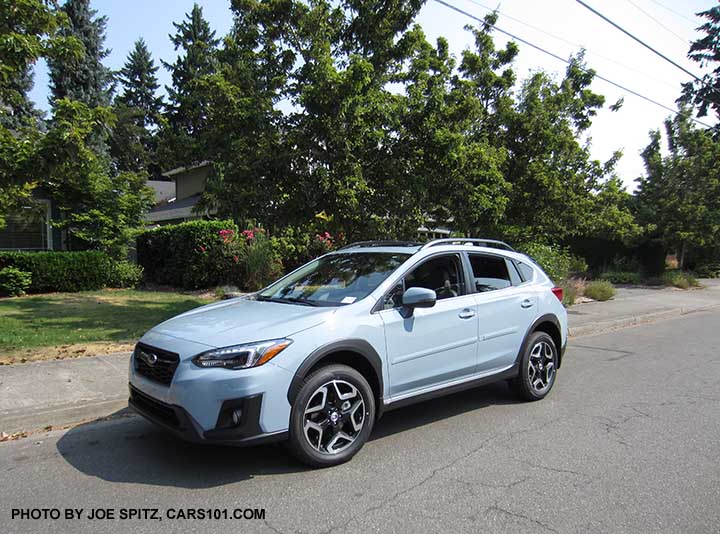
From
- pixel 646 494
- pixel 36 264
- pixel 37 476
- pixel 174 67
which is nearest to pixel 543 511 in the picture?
pixel 646 494

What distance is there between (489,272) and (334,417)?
8.26ft

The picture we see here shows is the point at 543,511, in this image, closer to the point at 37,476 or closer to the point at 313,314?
the point at 313,314

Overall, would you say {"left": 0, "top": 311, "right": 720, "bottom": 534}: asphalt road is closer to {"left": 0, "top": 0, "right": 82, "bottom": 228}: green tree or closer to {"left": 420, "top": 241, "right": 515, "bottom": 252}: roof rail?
{"left": 420, "top": 241, "right": 515, "bottom": 252}: roof rail

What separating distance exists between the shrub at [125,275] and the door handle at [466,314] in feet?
→ 42.0

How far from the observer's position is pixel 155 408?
381cm

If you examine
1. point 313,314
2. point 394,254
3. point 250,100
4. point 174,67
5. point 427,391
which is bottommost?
point 427,391

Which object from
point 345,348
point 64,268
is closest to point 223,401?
point 345,348

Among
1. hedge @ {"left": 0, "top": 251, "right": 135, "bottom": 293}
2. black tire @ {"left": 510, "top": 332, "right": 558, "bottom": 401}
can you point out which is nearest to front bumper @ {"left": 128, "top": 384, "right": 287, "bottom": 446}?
black tire @ {"left": 510, "top": 332, "right": 558, "bottom": 401}

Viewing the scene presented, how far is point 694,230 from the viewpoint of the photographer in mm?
21469

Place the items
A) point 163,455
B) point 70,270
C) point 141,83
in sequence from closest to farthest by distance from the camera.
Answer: point 163,455 → point 70,270 → point 141,83

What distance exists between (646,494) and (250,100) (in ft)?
24.3

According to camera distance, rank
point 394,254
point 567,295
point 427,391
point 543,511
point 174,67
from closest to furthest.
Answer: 1. point 543,511
2. point 427,391
3. point 394,254
4. point 567,295
5. point 174,67

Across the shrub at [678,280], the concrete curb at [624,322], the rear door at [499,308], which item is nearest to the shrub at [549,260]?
the concrete curb at [624,322]

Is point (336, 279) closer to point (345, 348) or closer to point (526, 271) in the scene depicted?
point (345, 348)
